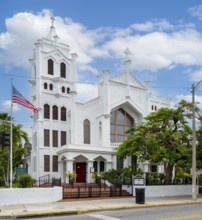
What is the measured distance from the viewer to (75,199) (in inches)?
974

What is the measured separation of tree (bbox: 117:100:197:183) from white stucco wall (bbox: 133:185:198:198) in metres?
1.26

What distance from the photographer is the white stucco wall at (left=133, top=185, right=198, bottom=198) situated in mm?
28203

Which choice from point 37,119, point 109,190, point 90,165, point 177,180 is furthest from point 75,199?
point 37,119

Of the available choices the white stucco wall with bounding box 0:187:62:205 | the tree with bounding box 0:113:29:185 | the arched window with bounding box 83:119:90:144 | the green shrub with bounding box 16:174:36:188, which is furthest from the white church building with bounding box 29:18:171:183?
the white stucco wall with bounding box 0:187:62:205

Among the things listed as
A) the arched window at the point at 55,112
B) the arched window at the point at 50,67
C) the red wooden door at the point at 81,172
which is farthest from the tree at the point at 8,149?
the arched window at the point at 50,67

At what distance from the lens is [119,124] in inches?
1850

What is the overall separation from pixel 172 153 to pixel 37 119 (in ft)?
64.2

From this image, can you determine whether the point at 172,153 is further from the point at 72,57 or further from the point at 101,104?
the point at 72,57

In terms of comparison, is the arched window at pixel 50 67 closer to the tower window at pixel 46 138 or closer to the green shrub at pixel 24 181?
the tower window at pixel 46 138

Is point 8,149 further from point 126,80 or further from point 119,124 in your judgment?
point 126,80

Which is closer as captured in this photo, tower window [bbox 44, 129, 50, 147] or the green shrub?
the green shrub

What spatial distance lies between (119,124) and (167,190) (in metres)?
18.1

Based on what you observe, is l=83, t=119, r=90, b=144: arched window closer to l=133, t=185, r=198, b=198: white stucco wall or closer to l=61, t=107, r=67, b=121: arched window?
l=61, t=107, r=67, b=121: arched window

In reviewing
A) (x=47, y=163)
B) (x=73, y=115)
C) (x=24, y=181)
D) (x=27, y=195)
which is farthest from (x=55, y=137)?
(x=27, y=195)
